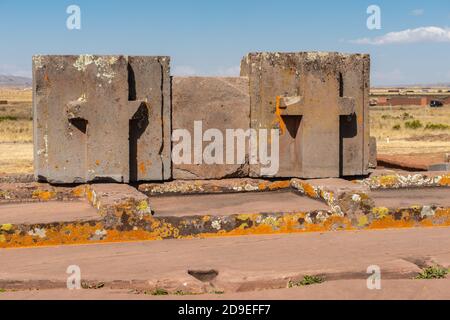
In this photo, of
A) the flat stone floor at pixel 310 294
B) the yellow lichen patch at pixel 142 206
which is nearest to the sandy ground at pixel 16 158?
the yellow lichen patch at pixel 142 206

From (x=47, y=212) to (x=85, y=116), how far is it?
1.16 meters

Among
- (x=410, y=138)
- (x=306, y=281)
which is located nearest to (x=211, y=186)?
(x=306, y=281)

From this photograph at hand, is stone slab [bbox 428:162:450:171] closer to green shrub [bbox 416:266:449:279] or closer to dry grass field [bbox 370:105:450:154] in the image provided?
green shrub [bbox 416:266:449:279]

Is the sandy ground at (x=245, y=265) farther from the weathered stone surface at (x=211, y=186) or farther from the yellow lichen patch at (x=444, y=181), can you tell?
the yellow lichen patch at (x=444, y=181)

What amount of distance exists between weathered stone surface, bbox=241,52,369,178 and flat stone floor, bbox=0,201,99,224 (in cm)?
212

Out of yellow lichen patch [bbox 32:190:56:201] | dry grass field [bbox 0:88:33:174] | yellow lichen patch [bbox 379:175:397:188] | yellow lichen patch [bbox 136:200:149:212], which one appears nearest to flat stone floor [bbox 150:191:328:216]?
yellow lichen patch [bbox 136:200:149:212]

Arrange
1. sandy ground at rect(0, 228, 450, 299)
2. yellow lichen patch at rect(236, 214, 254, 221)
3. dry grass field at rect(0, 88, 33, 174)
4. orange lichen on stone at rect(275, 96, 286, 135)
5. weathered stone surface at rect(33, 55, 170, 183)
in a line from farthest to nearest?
dry grass field at rect(0, 88, 33, 174), orange lichen on stone at rect(275, 96, 286, 135), weathered stone surface at rect(33, 55, 170, 183), yellow lichen patch at rect(236, 214, 254, 221), sandy ground at rect(0, 228, 450, 299)

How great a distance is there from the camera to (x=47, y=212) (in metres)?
6.02

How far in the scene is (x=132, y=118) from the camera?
688 centimetres

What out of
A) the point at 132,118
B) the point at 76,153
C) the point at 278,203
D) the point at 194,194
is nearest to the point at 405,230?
the point at 278,203

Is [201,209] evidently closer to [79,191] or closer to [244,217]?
[244,217]

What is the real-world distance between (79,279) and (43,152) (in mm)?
2948

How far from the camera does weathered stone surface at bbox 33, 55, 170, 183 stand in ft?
22.3
